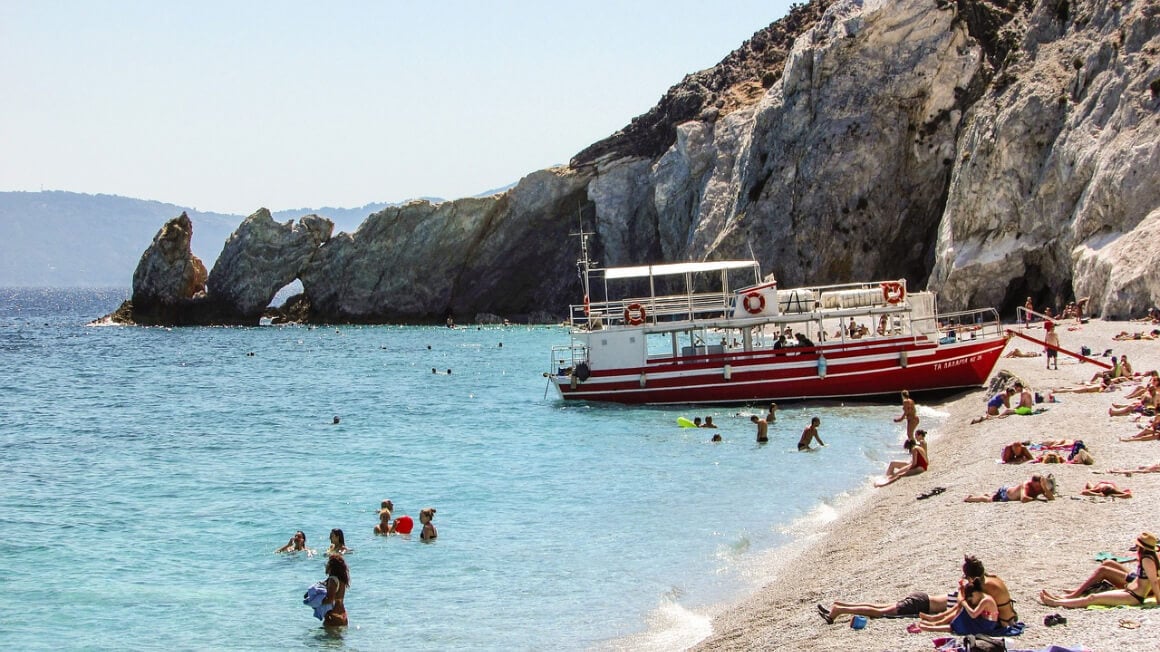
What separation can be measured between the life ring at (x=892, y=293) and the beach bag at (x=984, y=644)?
28701 millimetres

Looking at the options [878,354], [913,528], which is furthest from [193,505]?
[878,354]

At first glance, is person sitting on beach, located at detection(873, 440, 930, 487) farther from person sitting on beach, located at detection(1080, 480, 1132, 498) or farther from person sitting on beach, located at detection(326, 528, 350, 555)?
person sitting on beach, located at detection(326, 528, 350, 555)

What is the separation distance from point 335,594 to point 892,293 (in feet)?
87.9

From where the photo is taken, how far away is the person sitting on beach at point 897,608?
38.8ft

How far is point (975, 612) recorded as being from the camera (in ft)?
35.2

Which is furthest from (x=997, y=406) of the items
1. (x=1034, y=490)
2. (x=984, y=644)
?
(x=984, y=644)

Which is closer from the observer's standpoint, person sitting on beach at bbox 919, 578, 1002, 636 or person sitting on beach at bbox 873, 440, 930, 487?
person sitting on beach at bbox 919, 578, 1002, 636

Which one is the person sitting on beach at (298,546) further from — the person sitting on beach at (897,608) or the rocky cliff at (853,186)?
the rocky cliff at (853,186)

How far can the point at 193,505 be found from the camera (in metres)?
24.7

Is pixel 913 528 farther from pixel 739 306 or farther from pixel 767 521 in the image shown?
pixel 739 306

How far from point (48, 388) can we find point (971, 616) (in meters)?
52.8

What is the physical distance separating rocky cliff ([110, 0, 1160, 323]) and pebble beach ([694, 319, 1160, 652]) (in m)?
24.3

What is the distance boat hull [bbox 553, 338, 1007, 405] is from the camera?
3738 centimetres

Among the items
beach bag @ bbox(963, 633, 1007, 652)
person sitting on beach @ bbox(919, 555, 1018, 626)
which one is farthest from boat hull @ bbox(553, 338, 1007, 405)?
beach bag @ bbox(963, 633, 1007, 652)
